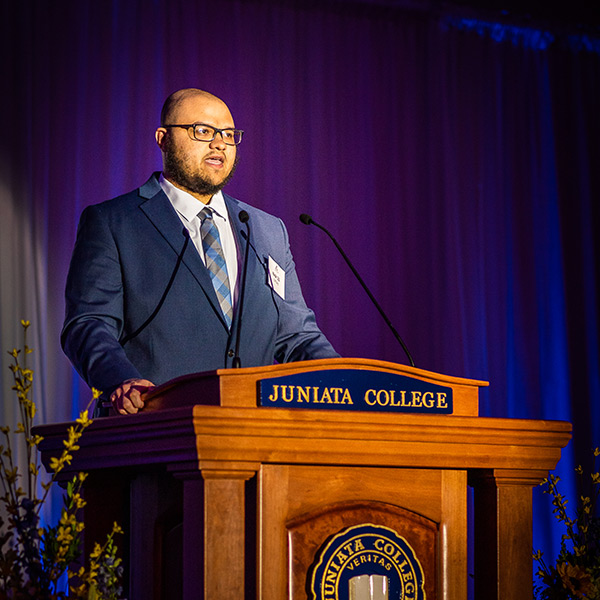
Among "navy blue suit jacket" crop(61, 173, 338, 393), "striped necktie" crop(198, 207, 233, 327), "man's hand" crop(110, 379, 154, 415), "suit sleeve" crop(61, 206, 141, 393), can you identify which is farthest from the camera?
"striped necktie" crop(198, 207, 233, 327)

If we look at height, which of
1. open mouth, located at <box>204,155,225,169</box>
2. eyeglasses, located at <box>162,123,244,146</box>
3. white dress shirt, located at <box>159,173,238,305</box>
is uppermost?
eyeglasses, located at <box>162,123,244,146</box>

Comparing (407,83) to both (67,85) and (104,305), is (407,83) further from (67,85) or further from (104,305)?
(104,305)

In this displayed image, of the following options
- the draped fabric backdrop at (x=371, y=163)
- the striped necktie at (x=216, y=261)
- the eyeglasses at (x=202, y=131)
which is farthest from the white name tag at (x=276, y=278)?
the draped fabric backdrop at (x=371, y=163)

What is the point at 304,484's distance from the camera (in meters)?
1.86

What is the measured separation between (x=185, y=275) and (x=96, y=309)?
0.24m

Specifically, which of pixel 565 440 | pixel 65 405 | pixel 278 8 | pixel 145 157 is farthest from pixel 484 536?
pixel 278 8

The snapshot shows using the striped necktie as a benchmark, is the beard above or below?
above

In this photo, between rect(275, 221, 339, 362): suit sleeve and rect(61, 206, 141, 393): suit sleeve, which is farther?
rect(275, 221, 339, 362): suit sleeve

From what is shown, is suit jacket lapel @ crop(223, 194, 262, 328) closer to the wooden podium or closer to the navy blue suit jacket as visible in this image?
the navy blue suit jacket

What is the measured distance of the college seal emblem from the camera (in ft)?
6.10

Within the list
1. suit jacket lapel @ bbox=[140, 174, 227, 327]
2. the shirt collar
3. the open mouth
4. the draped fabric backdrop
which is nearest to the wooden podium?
suit jacket lapel @ bbox=[140, 174, 227, 327]

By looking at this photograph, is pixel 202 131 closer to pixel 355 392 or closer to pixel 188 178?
pixel 188 178

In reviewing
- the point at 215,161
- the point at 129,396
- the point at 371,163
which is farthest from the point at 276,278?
the point at 371,163

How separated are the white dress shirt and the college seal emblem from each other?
96cm
